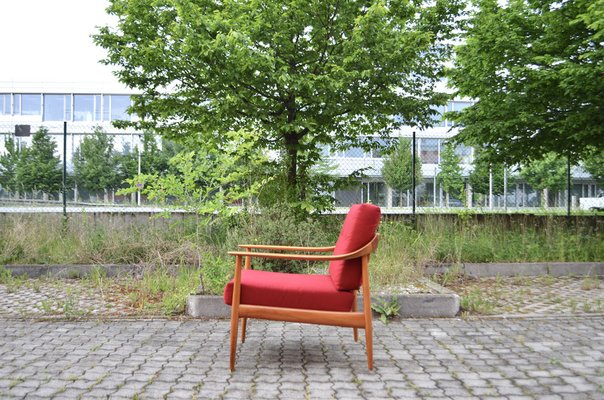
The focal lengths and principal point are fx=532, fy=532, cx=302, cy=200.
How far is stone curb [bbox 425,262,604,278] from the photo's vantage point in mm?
8102

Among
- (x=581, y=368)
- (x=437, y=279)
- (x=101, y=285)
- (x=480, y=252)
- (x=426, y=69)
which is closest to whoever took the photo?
(x=581, y=368)

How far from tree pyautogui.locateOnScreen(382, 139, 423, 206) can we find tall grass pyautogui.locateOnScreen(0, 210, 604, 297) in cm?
173

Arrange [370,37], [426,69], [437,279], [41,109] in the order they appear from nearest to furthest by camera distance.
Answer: [437,279]
[370,37]
[426,69]
[41,109]

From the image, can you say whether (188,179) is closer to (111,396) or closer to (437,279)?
(437,279)

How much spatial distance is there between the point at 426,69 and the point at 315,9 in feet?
9.23

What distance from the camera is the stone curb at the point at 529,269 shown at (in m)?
8.10

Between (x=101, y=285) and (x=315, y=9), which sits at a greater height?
(x=315, y=9)

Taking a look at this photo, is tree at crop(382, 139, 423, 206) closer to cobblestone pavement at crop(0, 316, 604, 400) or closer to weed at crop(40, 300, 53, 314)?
cobblestone pavement at crop(0, 316, 604, 400)

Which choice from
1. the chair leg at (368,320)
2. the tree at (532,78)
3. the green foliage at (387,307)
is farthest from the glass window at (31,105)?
the chair leg at (368,320)

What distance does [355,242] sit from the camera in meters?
3.99

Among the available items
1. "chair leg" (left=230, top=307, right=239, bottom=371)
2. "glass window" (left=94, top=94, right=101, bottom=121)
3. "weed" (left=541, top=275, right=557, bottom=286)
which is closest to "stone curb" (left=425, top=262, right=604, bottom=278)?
"weed" (left=541, top=275, right=557, bottom=286)

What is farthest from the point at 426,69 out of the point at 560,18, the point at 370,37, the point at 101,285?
the point at 101,285

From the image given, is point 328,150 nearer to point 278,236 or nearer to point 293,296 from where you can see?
point 278,236

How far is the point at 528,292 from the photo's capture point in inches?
271
